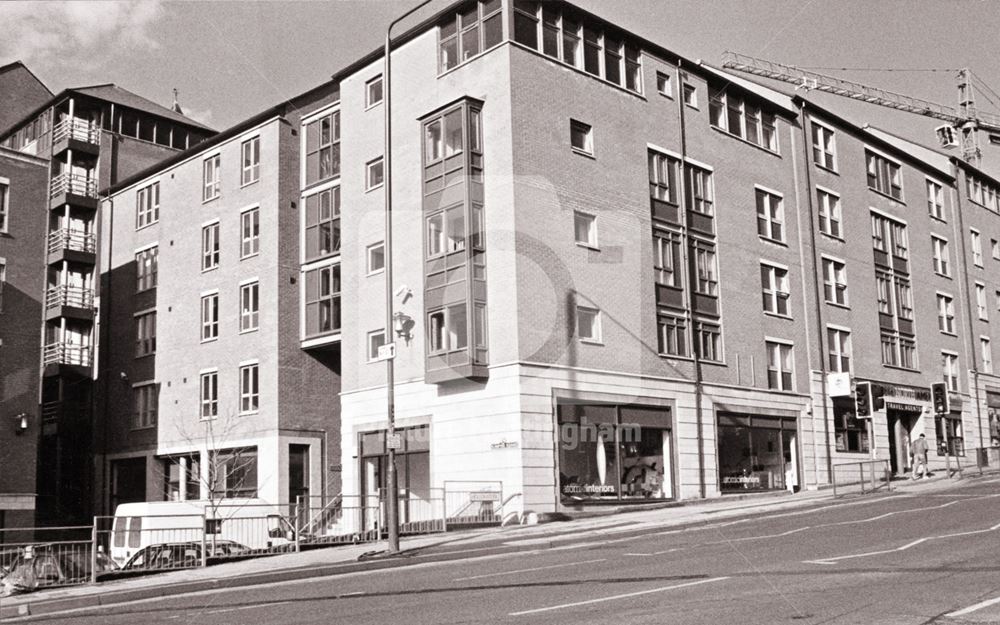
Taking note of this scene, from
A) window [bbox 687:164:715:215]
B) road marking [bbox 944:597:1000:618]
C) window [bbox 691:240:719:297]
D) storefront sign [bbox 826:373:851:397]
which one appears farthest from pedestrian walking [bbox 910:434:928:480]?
road marking [bbox 944:597:1000:618]

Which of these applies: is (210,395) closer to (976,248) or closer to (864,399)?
(864,399)

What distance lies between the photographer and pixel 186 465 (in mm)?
44594

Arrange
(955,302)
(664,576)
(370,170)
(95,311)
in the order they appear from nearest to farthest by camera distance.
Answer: (664,576) → (370,170) → (95,311) → (955,302)

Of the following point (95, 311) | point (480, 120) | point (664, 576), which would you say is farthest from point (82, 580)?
point (95, 311)

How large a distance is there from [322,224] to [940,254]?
34185mm

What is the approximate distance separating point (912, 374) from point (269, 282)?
101 feet

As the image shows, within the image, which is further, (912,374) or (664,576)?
(912,374)

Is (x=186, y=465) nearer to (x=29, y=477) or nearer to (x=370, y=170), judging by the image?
(x=29, y=477)

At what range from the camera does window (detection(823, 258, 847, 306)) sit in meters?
46.5

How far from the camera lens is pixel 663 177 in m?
38.7

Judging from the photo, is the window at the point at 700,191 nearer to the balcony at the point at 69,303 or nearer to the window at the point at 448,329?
the window at the point at 448,329

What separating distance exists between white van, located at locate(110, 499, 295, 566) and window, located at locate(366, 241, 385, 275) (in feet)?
31.6

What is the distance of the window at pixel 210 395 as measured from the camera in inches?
1732

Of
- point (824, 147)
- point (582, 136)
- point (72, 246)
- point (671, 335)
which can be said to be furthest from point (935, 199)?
point (72, 246)
